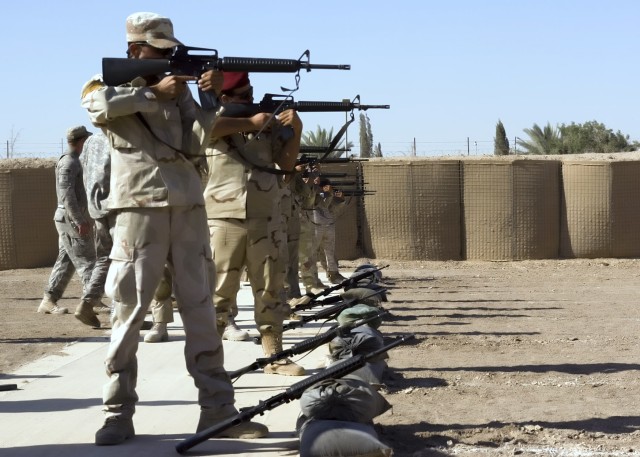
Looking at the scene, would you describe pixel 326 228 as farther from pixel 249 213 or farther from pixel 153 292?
pixel 153 292

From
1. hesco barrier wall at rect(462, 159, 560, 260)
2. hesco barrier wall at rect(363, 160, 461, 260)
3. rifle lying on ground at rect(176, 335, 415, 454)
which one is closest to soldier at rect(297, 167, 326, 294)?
hesco barrier wall at rect(363, 160, 461, 260)

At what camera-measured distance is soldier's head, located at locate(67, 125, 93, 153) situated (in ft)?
37.6

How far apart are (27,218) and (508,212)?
962 centimetres

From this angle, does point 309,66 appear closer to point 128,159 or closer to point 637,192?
point 128,159

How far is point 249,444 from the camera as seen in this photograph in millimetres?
5633

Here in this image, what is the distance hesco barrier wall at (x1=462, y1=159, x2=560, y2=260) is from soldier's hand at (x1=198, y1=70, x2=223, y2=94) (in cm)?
1833

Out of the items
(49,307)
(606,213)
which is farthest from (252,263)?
(606,213)

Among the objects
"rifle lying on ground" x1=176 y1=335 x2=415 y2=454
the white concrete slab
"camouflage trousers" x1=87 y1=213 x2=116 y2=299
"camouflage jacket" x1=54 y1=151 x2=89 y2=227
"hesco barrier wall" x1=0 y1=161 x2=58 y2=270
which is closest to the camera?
"rifle lying on ground" x1=176 y1=335 x2=415 y2=454

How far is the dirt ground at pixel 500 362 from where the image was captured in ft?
19.2

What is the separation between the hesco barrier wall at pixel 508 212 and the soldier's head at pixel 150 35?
18469 mm

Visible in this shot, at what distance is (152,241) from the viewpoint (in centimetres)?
A: 571

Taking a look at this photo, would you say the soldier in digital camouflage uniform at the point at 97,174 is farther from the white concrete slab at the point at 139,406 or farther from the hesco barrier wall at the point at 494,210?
the hesco barrier wall at the point at 494,210

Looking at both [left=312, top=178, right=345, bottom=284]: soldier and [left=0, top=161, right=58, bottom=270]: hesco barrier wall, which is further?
[left=0, top=161, right=58, bottom=270]: hesco barrier wall

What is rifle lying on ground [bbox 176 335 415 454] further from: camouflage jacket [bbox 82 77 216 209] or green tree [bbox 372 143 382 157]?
green tree [bbox 372 143 382 157]
